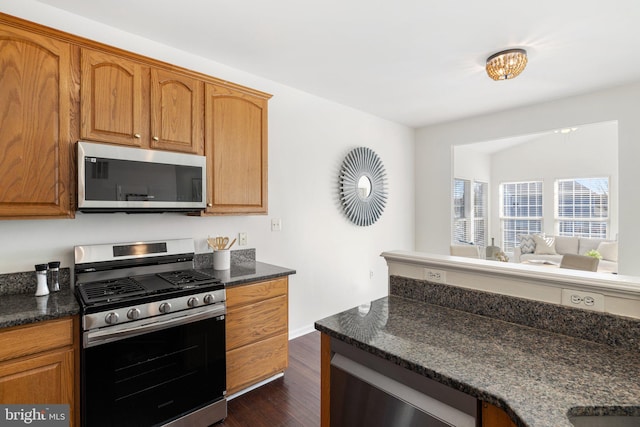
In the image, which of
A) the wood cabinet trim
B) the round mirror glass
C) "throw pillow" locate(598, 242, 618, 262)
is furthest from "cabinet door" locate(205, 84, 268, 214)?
"throw pillow" locate(598, 242, 618, 262)

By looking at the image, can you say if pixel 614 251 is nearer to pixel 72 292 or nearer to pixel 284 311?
pixel 284 311

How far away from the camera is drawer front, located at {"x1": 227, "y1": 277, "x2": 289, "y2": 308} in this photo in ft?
6.88

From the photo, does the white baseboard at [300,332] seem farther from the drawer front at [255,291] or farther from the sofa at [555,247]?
the sofa at [555,247]

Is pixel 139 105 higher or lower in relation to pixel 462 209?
higher

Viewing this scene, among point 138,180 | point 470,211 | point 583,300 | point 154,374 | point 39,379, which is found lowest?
point 154,374

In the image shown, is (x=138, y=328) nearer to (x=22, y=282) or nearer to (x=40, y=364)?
(x=40, y=364)

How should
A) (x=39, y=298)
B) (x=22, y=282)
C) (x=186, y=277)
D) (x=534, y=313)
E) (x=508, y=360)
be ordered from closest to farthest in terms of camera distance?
(x=508, y=360) → (x=534, y=313) → (x=39, y=298) → (x=22, y=282) → (x=186, y=277)

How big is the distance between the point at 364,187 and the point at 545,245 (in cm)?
484

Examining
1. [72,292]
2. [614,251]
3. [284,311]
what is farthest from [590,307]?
[614,251]

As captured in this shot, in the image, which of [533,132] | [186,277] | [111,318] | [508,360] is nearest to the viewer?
[508,360]

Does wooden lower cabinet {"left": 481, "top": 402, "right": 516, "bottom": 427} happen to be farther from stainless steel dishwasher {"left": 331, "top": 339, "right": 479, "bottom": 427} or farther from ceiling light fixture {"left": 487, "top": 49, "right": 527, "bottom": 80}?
ceiling light fixture {"left": 487, "top": 49, "right": 527, "bottom": 80}

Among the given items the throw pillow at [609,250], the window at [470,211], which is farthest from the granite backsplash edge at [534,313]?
the throw pillow at [609,250]

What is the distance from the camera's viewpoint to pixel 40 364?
1463mm

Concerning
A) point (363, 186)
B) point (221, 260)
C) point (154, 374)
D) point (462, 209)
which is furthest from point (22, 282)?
point (462, 209)
